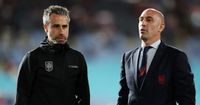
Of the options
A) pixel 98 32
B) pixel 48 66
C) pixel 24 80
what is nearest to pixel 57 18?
pixel 48 66

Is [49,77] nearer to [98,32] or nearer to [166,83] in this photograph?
[166,83]

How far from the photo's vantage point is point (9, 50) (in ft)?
15.3

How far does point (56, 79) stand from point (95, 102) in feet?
6.77

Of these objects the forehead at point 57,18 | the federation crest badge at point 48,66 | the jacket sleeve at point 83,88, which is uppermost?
the forehead at point 57,18

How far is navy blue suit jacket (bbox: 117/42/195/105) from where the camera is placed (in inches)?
93.3

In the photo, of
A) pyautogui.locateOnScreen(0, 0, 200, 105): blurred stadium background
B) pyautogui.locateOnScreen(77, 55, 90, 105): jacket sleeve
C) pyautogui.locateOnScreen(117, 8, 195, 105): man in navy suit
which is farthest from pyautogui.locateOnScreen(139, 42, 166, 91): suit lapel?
pyautogui.locateOnScreen(0, 0, 200, 105): blurred stadium background

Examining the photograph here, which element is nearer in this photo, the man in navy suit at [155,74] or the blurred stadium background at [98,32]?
the man in navy suit at [155,74]

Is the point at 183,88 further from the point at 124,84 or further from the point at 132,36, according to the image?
the point at 132,36

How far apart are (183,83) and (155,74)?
0.15 metres

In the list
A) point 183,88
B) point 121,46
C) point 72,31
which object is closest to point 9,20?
point 72,31

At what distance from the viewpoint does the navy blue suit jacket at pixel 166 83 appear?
2369mm

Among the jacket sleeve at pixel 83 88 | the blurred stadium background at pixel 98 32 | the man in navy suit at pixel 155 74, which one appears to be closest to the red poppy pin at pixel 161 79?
the man in navy suit at pixel 155 74

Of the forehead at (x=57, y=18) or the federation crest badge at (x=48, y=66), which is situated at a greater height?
the forehead at (x=57, y=18)

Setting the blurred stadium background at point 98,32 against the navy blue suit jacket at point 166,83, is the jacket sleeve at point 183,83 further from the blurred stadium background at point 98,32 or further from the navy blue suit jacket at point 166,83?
the blurred stadium background at point 98,32
